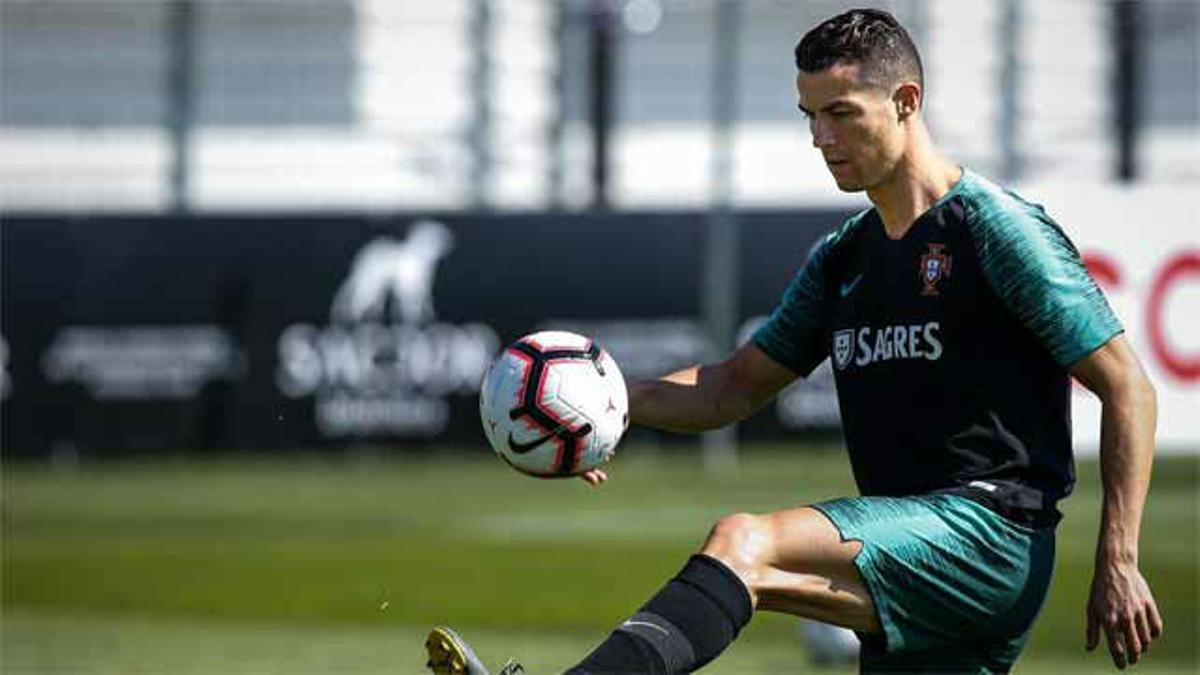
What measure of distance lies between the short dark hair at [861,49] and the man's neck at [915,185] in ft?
0.69

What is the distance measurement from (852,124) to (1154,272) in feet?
34.3

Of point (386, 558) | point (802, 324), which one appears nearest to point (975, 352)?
point (802, 324)

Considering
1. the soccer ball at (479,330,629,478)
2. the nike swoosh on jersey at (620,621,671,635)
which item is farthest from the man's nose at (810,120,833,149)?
the nike swoosh on jersey at (620,621,671,635)

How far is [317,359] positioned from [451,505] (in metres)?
3.91

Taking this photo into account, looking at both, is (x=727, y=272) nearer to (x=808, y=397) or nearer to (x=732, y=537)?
(x=808, y=397)

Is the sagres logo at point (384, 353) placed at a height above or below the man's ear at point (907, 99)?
below

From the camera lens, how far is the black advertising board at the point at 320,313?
23078mm

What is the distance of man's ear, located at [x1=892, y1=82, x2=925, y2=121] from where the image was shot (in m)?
5.90

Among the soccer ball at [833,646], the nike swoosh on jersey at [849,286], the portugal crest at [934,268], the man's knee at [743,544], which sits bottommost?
the soccer ball at [833,646]

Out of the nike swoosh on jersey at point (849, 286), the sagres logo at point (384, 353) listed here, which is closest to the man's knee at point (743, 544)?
the nike swoosh on jersey at point (849, 286)

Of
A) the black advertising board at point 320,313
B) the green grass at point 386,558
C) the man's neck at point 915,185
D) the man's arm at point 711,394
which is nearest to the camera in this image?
the man's neck at point 915,185

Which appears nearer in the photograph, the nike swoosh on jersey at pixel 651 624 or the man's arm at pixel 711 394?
the nike swoosh on jersey at pixel 651 624

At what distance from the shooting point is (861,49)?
585 centimetres

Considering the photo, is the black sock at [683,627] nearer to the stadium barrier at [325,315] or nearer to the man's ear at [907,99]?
the man's ear at [907,99]
